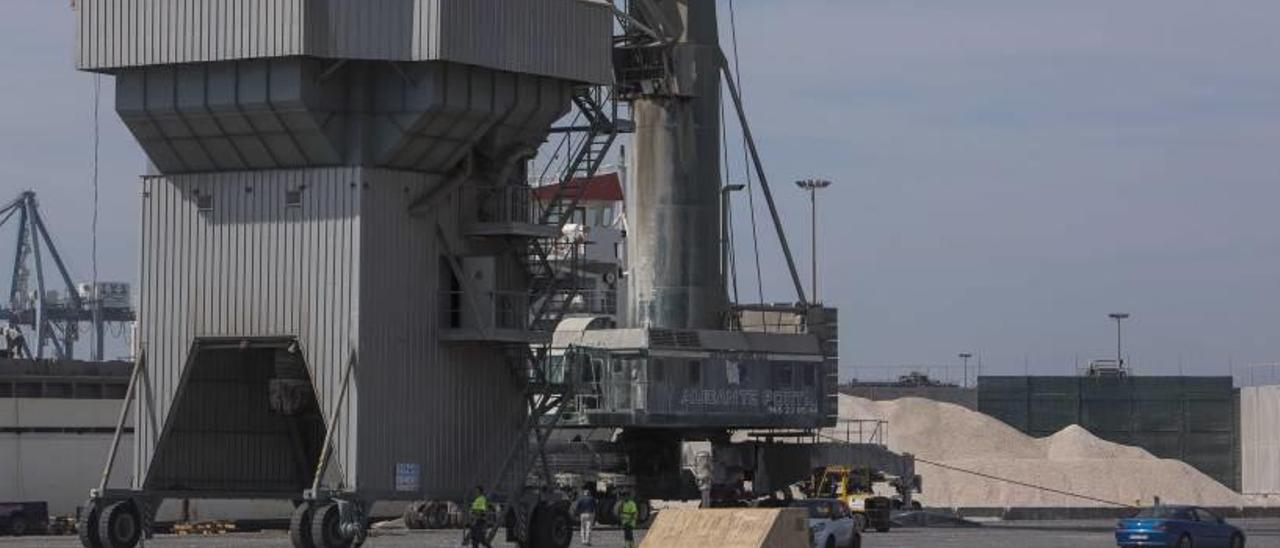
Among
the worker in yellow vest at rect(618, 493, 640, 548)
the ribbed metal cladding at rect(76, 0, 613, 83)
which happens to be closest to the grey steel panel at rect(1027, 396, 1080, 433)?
the worker in yellow vest at rect(618, 493, 640, 548)

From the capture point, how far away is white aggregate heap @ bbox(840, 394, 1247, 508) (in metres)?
110

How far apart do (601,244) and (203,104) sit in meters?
44.7

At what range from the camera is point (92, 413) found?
8156 cm

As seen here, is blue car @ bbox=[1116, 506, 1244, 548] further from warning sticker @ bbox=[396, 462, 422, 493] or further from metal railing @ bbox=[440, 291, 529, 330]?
warning sticker @ bbox=[396, 462, 422, 493]

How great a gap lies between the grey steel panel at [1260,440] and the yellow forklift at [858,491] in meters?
36.4

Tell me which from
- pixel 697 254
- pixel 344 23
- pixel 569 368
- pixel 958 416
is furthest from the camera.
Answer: pixel 958 416

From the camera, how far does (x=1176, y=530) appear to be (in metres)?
56.4

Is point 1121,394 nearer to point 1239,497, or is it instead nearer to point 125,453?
point 1239,497

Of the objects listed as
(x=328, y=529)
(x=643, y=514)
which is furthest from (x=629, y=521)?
(x=643, y=514)

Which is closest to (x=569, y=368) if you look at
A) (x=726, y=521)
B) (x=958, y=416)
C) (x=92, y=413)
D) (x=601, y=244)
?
(x=726, y=521)

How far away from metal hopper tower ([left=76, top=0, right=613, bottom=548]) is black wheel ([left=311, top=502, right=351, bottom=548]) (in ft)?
0.13

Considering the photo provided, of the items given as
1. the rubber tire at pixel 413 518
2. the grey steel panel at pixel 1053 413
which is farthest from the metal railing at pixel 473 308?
the grey steel panel at pixel 1053 413

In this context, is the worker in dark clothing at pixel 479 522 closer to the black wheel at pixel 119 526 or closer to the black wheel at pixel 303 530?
the black wheel at pixel 303 530

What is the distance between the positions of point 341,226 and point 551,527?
833cm
